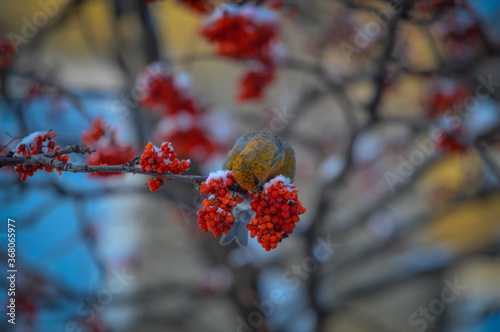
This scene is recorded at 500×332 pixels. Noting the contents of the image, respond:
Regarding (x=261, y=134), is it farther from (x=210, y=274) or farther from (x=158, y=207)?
(x=158, y=207)

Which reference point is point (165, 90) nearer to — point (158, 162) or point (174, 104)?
point (174, 104)

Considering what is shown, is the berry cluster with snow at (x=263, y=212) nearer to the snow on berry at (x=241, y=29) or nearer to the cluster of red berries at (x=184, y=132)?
the snow on berry at (x=241, y=29)

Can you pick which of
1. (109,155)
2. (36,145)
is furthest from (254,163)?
(109,155)

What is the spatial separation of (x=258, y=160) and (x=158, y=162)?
0.99 ft

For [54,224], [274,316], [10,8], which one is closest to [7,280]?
[54,224]

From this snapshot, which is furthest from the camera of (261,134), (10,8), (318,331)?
(10,8)

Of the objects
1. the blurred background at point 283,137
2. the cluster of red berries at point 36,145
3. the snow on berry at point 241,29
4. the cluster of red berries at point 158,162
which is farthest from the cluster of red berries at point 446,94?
the cluster of red berries at point 36,145

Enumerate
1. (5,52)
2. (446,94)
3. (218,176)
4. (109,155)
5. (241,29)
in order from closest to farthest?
(218,176) < (109,155) < (241,29) < (5,52) < (446,94)

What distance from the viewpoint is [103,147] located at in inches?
61.7

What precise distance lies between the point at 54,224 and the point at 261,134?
9.15 feet

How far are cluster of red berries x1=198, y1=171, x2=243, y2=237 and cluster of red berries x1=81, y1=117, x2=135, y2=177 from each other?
0.66 metres

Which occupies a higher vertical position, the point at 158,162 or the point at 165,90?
the point at 165,90

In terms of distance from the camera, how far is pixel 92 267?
3834 mm

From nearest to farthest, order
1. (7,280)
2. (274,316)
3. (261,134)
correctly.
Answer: (261,134) < (7,280) < (274,316)
